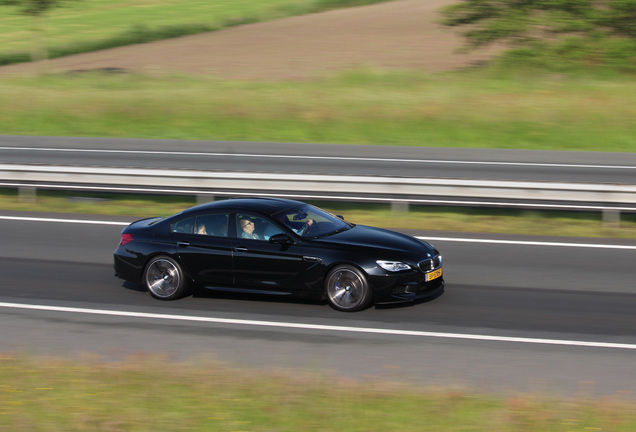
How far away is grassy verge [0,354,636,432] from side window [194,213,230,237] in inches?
126

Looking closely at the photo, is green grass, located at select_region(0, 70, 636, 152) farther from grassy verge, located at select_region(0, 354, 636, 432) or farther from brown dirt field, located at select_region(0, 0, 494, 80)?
grassy verge, located at select_region(0, 354, 636, 432)

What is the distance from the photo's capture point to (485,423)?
19.9 feet

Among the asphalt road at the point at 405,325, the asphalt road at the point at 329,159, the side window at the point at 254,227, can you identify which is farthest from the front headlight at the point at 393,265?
the asphalt road at the point at 329,159

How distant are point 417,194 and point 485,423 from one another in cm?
934

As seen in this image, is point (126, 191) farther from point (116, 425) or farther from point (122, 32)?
point (122, 32)

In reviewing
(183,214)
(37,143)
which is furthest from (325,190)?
(37,143)

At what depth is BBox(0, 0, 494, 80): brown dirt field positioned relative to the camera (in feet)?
135

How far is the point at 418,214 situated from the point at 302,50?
103 ft

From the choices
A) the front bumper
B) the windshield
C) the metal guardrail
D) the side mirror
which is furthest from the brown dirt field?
the front bumper

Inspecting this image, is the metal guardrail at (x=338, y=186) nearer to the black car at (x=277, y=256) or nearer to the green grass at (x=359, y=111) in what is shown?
the black car at (x=277, y=256)

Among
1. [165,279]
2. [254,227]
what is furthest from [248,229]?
[165,279]

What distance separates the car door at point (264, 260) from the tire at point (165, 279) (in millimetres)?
751

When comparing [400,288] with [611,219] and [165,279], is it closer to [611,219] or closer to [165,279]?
[165,279]

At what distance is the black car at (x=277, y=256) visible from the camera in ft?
32.1
